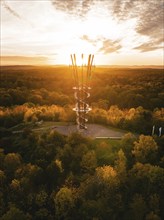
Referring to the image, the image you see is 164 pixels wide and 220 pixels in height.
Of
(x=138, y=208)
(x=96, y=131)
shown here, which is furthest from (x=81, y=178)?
(x=96, y=131)

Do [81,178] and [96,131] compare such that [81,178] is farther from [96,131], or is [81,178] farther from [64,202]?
[96,131]

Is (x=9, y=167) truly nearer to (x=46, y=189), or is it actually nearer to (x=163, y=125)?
(x=46, y=189)

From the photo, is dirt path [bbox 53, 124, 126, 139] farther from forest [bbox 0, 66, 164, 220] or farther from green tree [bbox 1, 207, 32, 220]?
green tree [bbox 1, 207, 32, 220]

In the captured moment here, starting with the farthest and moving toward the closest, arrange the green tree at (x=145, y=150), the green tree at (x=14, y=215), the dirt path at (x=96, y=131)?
the dirt path at (x=96, y=131) → the green tree at (x=145, y=150) → the green tree at (x=14, y=215)

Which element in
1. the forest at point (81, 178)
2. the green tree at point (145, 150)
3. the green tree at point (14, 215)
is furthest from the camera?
the green tree at point (145, 150)

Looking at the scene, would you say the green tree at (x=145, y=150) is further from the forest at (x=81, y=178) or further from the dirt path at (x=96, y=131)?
the dirt path at (x=96, y=131)

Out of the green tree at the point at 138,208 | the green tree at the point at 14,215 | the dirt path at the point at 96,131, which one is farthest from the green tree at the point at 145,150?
the green tree at the point at 14,215

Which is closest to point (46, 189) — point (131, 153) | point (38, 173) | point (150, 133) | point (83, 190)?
point (38, 173)

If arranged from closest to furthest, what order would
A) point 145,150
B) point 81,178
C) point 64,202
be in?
point 64,202, point 81,178, point 145,150

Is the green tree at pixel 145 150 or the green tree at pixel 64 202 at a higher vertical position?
the green tree at pixel 145 150

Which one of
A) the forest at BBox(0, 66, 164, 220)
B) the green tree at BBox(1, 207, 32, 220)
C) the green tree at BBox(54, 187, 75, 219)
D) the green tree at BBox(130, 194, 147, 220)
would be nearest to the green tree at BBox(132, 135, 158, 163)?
the forest at BBox(0, 66, 164, 220)

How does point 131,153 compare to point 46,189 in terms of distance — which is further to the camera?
point 131,153
